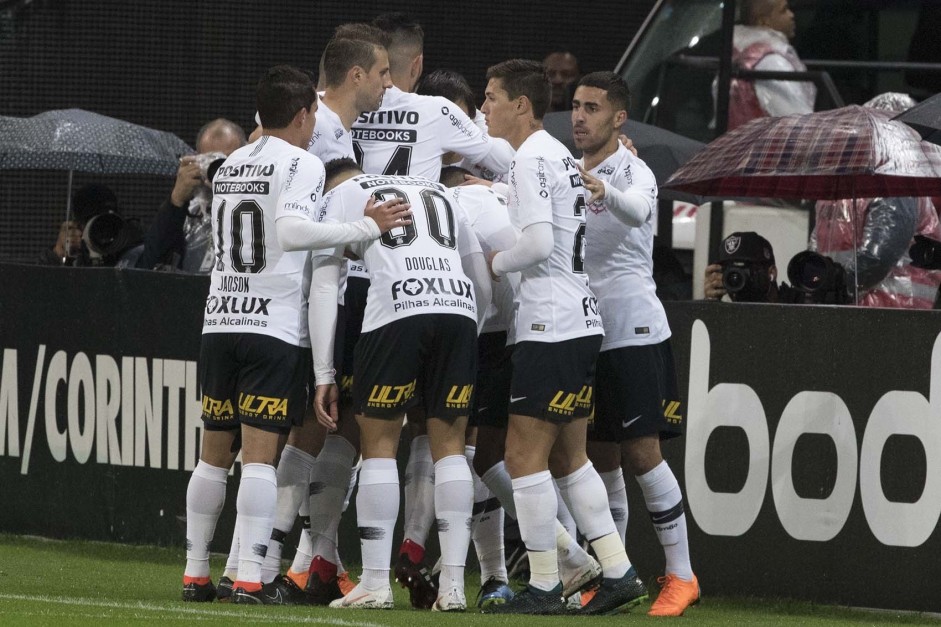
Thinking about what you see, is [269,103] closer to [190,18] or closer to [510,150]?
[510,150]

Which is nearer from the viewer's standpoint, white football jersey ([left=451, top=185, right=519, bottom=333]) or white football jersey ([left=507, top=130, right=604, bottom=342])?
white football jersey ([left=507, top=130, right=604, bottom=342])

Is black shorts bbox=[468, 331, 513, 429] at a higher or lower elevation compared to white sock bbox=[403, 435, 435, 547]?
higher

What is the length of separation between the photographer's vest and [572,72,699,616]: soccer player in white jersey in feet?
6.75

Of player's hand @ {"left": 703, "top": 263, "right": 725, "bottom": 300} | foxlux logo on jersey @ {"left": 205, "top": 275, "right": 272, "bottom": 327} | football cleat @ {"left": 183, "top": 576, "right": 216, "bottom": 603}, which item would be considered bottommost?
football cleat @ {"left": 183, "top": 576, "right": 216, "bottom": 603}

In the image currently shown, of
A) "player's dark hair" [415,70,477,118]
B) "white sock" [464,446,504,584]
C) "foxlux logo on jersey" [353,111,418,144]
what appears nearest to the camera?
"white sock" [464,446,504,584]

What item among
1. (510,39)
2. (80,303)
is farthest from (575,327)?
(510,39)

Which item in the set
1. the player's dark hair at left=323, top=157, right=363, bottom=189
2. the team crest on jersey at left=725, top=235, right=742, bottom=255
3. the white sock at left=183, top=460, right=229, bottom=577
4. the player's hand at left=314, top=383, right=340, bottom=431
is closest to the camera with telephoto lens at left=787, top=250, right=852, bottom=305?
the team crest on jersey at left=725, top=235, right=742, bottom=255

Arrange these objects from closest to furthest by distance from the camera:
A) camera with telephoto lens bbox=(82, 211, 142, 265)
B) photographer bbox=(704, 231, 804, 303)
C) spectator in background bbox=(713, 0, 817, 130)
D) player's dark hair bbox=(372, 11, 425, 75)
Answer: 1. player's dark hair bbox=(372, 11, 425, 75)
2. photographer bbox=(704, 231, 804, 303)
3. camera with telephoto lens bbox=(82, 211, 142, 265)
4. spectator in background bbox=(713, 0, 817, 130)

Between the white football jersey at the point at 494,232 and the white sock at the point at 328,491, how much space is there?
736mm

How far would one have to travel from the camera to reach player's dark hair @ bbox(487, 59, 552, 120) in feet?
20.6

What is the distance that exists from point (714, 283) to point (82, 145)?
3879mm

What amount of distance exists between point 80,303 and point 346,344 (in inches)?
101

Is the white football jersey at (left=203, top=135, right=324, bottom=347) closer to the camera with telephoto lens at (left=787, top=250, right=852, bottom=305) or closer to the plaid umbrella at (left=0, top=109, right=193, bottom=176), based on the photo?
the camera with telephoto lens at (left=787, top=250, right=852, bottom=305)

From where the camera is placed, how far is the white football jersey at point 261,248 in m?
5.98
